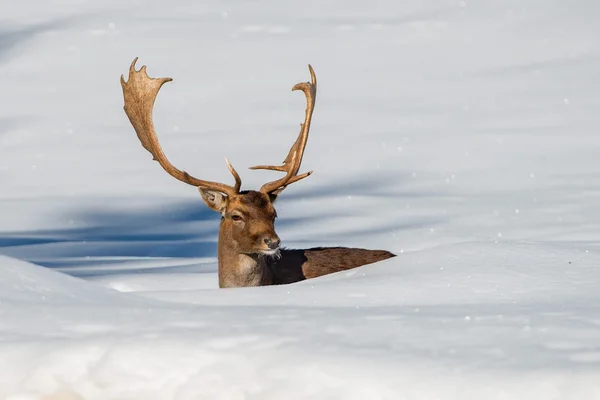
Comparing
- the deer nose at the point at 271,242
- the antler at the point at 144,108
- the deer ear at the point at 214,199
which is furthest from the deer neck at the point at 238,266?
the antler at the point at 144,108

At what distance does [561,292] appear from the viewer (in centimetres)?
609

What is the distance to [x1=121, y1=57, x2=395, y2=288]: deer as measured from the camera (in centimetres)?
977

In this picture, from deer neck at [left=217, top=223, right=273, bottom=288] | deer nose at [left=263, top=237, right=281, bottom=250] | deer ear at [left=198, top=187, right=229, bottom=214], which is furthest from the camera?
deer ear at [left=198, top=187, right=229, bottom=214]

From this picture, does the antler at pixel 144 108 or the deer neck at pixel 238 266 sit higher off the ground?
the antler at pixel 144 108

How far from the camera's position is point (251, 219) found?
31.8ft

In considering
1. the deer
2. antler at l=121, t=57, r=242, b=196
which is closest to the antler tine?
the deer

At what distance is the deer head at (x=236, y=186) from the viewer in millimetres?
9703

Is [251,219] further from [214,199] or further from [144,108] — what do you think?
[144,108]

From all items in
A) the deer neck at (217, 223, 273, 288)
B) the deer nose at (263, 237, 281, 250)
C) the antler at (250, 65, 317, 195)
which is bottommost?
the deer neck at (217, 223, 273, 288)

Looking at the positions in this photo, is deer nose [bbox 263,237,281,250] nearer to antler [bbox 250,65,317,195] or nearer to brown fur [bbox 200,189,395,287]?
brown fur [bbox 200,189,395,287]

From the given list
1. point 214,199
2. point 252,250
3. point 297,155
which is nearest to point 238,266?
point 252,250

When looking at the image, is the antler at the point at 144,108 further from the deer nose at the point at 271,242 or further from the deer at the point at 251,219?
the deer nose at the point at 271,242

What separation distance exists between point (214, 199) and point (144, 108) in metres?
1.41

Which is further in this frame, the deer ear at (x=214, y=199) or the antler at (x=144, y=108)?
the antler at (x=144, y=108)
